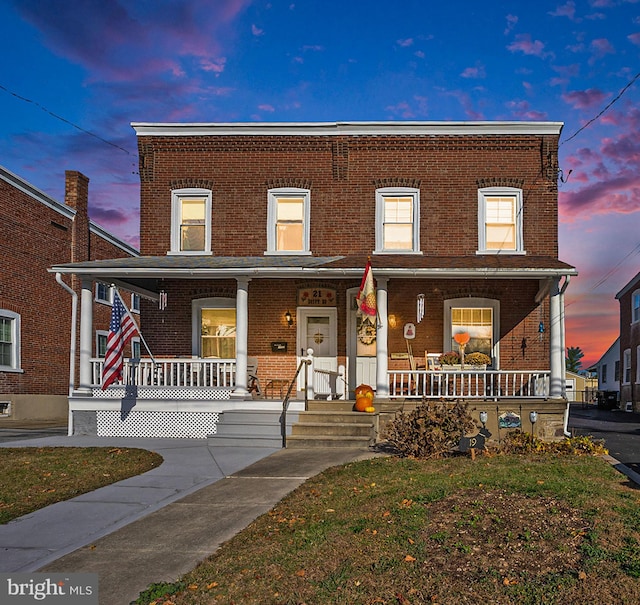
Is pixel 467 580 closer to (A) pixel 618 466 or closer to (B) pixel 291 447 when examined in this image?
(A) pixel 618 466

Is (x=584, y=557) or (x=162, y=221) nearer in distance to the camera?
(x=584, y=557)

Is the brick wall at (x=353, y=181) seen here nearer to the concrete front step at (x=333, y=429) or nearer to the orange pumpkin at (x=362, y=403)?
the orange pumpkin at (x=362, y=403)

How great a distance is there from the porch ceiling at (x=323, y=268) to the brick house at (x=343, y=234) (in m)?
0.28

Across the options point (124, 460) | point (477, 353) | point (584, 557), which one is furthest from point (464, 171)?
point (584, 557)

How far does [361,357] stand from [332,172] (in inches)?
190

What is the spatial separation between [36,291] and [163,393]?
11.3 metres

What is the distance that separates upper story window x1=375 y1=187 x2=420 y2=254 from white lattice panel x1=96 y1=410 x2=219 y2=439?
20.2 feet

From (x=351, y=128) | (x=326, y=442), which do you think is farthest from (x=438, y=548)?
(x=351, y=128)

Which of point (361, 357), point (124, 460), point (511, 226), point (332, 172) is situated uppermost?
point (332, 172)

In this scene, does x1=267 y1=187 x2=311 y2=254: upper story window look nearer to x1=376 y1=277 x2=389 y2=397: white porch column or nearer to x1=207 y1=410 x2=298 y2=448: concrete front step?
x1=376 y1=277 x2=389 y2=397: white porch column

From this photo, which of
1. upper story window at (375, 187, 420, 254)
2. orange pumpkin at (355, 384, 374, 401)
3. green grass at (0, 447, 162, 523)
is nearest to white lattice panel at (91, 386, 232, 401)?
green grass at (0, 447, 162, 523)

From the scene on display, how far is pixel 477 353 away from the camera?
1723 centimetres

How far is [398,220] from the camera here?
18.6 m

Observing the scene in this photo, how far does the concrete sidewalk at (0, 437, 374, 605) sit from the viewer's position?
6.49 metres
